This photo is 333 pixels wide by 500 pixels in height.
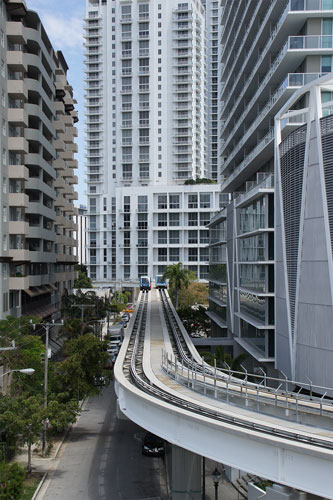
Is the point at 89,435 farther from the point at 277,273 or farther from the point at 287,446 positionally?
the point at 287,446

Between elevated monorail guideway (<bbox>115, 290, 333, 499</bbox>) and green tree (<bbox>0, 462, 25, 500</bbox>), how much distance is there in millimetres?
5523

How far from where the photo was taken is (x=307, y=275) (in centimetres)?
3428

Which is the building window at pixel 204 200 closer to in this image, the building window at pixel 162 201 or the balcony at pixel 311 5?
the building window at pixel 162 201

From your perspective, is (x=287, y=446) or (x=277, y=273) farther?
(x=277, y=273)

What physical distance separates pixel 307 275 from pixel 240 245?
21617 millimetres

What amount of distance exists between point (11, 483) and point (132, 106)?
132m

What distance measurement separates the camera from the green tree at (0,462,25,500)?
23.6 meters

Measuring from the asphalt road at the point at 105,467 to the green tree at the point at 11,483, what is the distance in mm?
5314

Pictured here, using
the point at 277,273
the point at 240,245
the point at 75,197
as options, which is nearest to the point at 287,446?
the point at 277,273

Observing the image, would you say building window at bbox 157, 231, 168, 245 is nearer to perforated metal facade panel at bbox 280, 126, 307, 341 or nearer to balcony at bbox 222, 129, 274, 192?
balcony at bbox 222, 129, 274, 192

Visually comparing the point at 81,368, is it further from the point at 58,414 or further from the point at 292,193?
the point at 292,193

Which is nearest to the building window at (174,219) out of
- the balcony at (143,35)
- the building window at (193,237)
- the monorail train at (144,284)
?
the building window at (193,237)

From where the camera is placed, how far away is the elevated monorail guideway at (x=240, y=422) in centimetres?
1777

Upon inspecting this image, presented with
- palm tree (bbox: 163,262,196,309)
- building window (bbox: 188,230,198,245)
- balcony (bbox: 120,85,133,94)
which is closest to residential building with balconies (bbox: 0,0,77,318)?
palm tree (bbox: 163,262,196,309)
